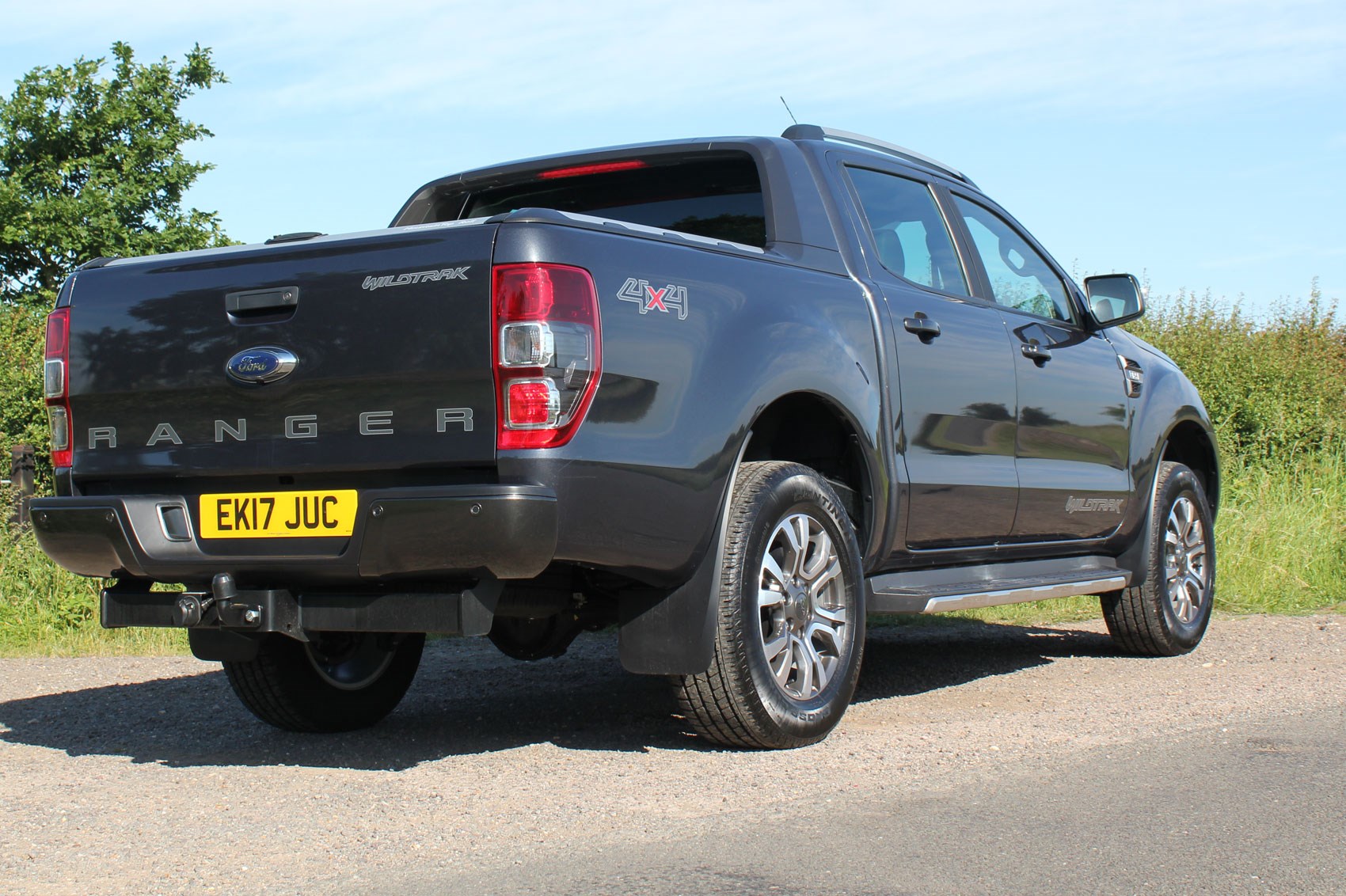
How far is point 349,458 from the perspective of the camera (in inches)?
159

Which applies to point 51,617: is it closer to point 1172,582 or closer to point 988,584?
point 988,584

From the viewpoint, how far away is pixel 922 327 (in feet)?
17.8

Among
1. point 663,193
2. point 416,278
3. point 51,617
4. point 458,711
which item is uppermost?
point 663,193

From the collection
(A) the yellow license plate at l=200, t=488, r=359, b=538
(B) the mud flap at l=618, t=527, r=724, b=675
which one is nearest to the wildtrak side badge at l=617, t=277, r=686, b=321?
(B) the mud flap at l=618, t=527, r=724, b=675

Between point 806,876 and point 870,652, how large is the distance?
174 inches

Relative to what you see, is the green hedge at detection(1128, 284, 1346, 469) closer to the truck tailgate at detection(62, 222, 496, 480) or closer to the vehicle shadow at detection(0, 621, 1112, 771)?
the vehicle shadow at detection(0, 621, 1112, 771)

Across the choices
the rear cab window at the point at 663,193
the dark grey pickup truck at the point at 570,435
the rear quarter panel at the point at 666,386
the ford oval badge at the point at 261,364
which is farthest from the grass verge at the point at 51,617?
the rear quarter panel at the point at 666,386

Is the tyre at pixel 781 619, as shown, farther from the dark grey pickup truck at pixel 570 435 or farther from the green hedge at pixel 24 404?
the green hedge at pixel 24 404

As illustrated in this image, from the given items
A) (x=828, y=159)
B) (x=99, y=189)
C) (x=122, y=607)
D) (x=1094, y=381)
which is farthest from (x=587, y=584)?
(x=99, y=189)

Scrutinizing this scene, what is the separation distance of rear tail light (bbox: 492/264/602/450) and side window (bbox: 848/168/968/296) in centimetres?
199

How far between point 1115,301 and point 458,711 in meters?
3.43

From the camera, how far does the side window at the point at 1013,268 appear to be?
629 centimetres

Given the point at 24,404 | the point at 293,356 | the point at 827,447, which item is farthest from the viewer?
the point at 24,404

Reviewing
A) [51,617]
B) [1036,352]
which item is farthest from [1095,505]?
[51,617]
